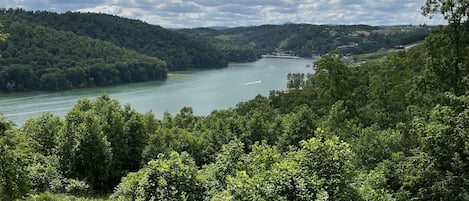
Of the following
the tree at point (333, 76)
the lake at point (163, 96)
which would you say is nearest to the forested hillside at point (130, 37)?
the lake at point (163, 96)

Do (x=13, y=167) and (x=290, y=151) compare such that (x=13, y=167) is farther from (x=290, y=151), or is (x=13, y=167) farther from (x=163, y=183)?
(x=290, y=151)

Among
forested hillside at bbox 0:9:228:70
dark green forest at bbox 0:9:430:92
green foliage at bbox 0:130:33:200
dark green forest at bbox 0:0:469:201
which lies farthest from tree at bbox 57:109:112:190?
forested hillside at bbox 0:9:228:70

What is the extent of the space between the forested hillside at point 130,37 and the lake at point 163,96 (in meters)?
41.5

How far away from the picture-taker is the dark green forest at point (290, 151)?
12.6 m

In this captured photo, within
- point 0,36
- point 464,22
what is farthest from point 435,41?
point 0,36

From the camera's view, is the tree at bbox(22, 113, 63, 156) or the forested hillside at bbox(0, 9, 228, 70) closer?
the tree at bbox(22, 113, 63, 156)

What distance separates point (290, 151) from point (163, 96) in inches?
3410

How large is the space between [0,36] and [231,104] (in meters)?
77.2

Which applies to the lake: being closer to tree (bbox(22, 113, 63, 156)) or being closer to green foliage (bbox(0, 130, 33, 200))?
tree (bbox(22, 113, 63, 156))

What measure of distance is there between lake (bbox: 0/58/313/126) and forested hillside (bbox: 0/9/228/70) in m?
41.5

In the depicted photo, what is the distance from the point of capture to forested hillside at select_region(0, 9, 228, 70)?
173250mm

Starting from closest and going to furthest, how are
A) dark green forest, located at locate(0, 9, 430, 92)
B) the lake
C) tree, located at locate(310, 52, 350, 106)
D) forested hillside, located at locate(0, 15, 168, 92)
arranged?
tree, located at locate(310, 52, 350, 106), the lake, forested hillside, located at locate(0, 15, 168, 92), dark green forest, located at locate(0, 9, 430, 92)

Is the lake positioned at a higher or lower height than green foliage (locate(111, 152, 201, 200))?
lower

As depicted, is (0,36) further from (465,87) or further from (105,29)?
(105,29)
